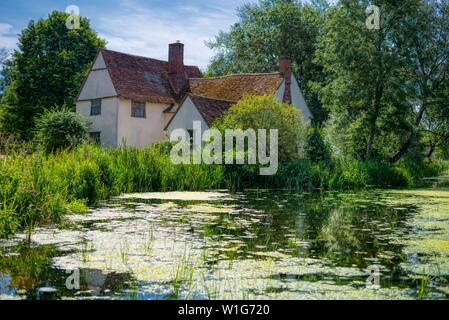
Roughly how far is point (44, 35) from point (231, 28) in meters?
17.5

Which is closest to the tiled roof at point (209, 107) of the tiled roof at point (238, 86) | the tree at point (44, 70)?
the tiled roof at point (238, 86)

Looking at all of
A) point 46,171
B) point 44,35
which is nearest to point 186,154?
point 46,171

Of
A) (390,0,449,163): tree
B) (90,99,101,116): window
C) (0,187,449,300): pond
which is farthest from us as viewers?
(90,99,101,116): window

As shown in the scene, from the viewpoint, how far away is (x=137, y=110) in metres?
33.5

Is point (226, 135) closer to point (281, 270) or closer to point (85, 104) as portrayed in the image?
point (281, 270)

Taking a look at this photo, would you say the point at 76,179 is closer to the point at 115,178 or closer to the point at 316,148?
the point at 115,178

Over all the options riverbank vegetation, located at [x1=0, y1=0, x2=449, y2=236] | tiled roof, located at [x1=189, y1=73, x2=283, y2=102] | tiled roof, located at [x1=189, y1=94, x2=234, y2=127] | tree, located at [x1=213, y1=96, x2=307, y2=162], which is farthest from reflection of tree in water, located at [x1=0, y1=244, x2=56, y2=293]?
tiled roof, located at [x1=189, y1=73, x2=283, y2=102]

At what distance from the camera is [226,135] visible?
794 inches

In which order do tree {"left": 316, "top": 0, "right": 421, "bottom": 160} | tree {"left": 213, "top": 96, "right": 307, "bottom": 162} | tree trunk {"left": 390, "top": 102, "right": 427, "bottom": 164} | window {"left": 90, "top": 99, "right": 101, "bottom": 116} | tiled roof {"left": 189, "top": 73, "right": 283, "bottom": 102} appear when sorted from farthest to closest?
window {"left": 90, "top": 99, "right": 101, "bottom": 116} → tiled roof {"left": 189, "top": 73, "right": 283, "bottom": 102} → tree trunk {"left": 390, "top": 102, "right": 427, "bottom": 164} → tree {"left": 316, "top": 0, "right": 421, "bottom": 160} → tree {"left": 213, "top": 96, "right": 307, "bottom": 162}

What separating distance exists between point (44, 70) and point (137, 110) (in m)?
9.58

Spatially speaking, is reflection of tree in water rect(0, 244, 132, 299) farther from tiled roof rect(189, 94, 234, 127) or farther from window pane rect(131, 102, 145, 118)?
window pane rect(131, 102, 145, 118)

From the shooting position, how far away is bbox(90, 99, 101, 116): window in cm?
3388

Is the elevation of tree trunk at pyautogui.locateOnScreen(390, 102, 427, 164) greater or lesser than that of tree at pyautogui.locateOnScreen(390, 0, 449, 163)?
lesser

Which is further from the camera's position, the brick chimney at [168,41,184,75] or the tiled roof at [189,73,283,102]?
the brick chimney at [168,41,184,75]
